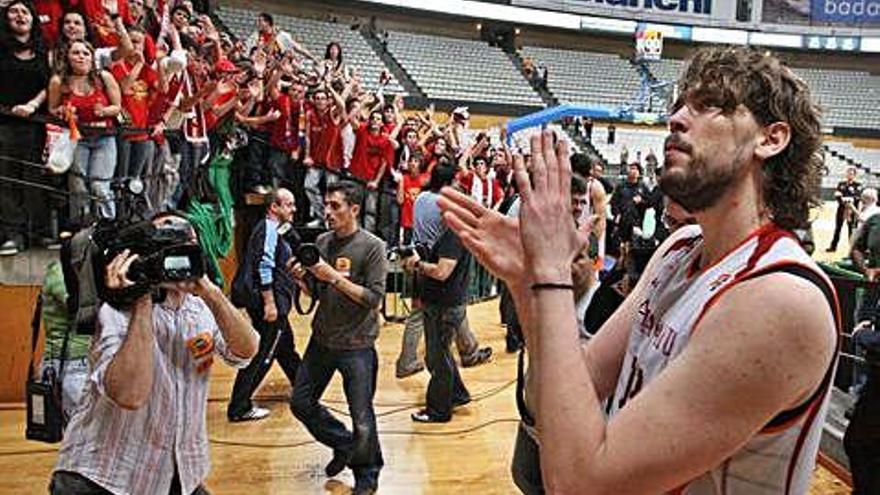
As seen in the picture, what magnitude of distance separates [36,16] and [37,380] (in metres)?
3.10

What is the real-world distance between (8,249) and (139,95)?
1295mm

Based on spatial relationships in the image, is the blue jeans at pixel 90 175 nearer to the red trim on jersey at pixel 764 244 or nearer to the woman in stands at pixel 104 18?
the woman in stands at pixel 104 18

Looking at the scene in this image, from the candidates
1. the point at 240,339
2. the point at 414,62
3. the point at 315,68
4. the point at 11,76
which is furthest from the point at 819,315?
the point at 414,62

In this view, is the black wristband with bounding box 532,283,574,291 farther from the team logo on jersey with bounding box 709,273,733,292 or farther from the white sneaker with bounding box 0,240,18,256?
the white sneaker with bounding box 0,240,18,256

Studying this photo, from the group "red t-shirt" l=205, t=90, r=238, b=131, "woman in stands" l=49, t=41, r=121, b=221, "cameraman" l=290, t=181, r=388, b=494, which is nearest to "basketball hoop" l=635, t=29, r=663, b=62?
"red t-shirt" l=205, t=90, r=238, b=131

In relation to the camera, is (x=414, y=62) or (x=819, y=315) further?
(x=414, y=62)

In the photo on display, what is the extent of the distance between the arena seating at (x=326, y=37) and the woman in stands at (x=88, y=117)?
1414 cm

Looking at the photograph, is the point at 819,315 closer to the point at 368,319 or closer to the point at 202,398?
the point at 202,398

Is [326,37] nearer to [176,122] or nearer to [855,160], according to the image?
[176,122]

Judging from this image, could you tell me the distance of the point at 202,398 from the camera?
236 cm

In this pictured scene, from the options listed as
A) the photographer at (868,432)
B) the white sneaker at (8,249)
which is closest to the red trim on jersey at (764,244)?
the photographer at (868,432)

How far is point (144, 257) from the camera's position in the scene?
2051 mm

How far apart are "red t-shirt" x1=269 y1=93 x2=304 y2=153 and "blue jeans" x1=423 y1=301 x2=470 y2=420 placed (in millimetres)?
3046

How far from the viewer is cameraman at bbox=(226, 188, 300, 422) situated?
4.95 metres
